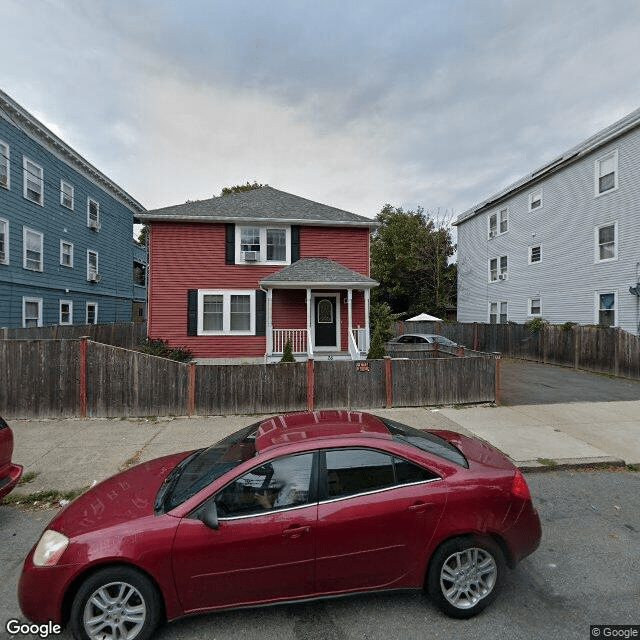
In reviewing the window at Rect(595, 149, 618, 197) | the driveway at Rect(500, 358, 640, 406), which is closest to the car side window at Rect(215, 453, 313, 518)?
the driveway at Rect(500, 358, 640, 406)

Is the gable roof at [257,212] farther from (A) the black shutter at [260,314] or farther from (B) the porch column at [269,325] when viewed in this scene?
(B) the porch column at [269,325]

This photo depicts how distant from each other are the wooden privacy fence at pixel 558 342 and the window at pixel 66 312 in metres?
18.5

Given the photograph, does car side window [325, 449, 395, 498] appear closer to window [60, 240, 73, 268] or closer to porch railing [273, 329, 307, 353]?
porch railing [273, 329, 307, 353]

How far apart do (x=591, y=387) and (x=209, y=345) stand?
501 inches

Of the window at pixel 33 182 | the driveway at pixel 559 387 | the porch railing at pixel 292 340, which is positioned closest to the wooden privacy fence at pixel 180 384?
the driveway at pixel 559 387

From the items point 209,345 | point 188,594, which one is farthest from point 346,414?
point 209,345

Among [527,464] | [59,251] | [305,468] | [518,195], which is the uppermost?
[518,195]

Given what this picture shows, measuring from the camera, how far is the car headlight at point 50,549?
239 centimetres

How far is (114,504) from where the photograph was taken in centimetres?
274

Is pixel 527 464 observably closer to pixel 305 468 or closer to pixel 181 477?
pixel 305 468

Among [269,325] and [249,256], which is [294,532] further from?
[249,256]

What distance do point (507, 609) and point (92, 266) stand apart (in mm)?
24738

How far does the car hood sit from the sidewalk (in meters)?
2.35

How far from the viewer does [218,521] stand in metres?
2.46
